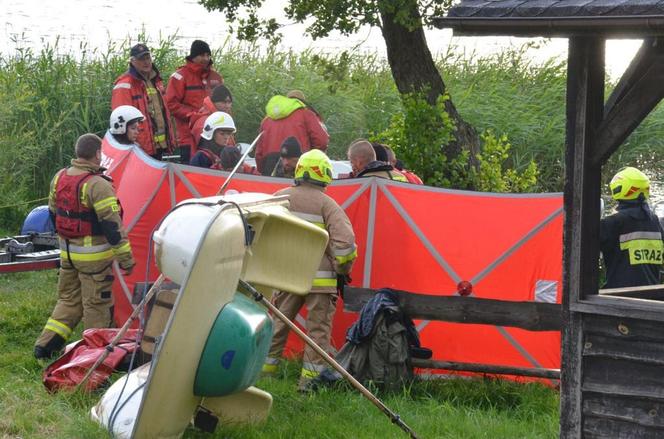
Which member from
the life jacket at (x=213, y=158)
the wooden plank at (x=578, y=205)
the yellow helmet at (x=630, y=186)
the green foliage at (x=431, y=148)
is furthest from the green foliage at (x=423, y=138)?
the wooden plank at (x=578, y=205)

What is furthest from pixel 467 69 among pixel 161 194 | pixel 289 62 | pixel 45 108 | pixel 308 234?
pixel 308 234

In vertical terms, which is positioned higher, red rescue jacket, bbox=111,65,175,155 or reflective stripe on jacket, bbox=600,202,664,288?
red rescue jacket, bbox=111,65,175,155

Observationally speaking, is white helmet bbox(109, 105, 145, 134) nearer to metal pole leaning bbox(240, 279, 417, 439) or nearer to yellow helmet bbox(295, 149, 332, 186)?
yellow helmet bbox(295, 149, 332, 186)

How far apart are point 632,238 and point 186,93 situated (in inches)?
222

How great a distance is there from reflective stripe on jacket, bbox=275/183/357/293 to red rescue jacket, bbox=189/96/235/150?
3.35 meters

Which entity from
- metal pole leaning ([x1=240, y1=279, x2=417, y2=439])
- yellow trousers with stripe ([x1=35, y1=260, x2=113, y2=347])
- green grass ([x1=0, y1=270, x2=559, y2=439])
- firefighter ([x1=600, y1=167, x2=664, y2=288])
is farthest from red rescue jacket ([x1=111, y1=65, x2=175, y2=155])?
metal pole leaning ([x1=240, y1=279, x2=417, y2=439])

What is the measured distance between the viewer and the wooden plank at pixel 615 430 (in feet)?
19.9

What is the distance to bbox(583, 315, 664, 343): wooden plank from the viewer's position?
5.97m

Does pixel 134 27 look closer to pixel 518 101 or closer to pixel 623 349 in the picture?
pixel 518 101

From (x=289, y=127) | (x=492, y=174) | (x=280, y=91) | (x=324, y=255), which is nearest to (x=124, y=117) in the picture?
(x=289, y=127)

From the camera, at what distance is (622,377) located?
614cm

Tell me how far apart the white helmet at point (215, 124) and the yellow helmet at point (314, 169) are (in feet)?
8.81

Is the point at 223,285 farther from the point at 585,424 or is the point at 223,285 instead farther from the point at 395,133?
the point at 395,133

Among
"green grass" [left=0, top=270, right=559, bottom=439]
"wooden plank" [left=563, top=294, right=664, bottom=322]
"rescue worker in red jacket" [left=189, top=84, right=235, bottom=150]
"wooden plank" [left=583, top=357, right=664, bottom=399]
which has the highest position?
"rescue worker in red jacket" [left=189, top=84, right=235, bottom=150]
